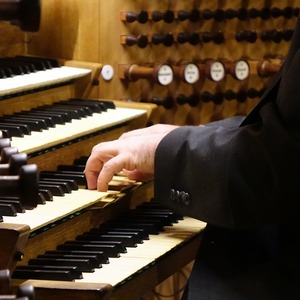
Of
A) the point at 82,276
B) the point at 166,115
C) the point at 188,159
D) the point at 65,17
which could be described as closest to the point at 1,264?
the point at 82,276

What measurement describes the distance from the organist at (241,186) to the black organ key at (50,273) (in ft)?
0.78

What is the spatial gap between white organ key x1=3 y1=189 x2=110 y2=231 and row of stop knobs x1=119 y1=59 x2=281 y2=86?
2.71 ft

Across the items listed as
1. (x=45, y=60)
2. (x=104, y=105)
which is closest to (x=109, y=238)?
(x=104, y=105)

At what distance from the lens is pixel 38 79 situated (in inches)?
88.9

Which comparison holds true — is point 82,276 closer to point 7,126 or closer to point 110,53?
point 7,126

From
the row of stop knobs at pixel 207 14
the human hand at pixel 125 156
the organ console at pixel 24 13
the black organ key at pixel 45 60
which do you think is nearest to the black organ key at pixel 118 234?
the human hand at pixel 125 156

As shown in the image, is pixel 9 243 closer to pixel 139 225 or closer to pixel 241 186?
pixel 241 186

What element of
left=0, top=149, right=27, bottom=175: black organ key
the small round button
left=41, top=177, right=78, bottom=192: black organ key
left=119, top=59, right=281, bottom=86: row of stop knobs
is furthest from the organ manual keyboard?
left=0, top=149, right=27, bottom=175: black organ key

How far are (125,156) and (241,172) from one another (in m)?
0.37

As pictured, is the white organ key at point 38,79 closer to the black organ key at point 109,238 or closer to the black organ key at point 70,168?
the black organ key at point 70,168

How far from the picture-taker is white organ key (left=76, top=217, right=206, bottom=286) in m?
1.68

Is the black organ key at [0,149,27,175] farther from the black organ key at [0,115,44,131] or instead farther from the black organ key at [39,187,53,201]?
the black organ key at [0,115,44,131]

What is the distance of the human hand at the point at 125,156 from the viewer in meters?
1.80

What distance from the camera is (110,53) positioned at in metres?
2.67
